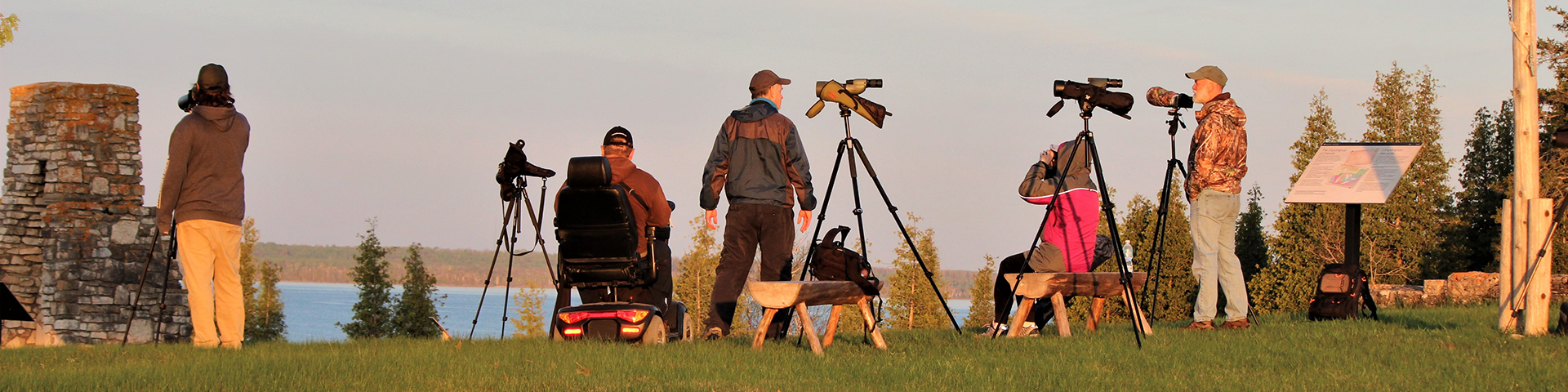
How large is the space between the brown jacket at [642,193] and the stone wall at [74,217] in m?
12.6

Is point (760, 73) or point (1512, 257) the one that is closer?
point (1512, 257)

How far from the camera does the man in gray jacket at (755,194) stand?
8312mm

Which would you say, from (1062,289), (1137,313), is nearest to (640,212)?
(1062,289)

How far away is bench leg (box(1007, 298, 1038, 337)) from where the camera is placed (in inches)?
330

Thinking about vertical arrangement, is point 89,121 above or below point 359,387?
above

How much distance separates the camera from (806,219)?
334 inches

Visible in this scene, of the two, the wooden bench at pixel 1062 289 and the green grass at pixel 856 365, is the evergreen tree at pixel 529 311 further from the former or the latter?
the green grass at pixel 856 365

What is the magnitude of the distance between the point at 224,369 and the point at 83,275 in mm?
14492

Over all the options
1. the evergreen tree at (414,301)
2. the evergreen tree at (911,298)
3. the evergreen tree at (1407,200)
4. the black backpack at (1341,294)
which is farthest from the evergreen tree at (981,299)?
the black backpack at (1341,294)

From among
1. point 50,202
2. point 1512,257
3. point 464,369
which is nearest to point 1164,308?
point 1512,257

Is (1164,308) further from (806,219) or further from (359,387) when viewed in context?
(359,387)

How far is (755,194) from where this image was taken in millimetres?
8297

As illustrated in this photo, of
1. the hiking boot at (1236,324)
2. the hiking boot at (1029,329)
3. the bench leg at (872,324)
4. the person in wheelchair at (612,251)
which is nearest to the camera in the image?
the bench leg at (872,324)

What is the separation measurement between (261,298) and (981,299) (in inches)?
1164
